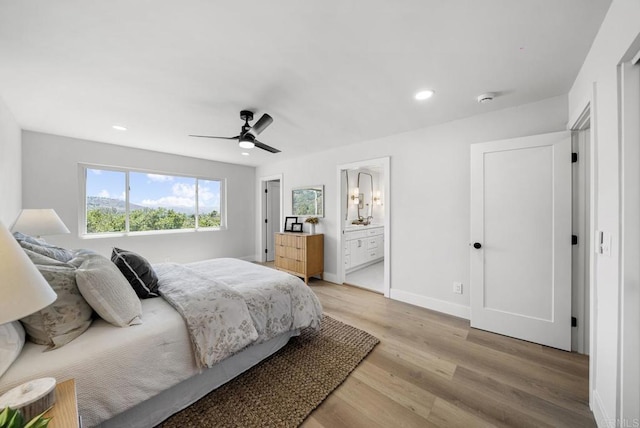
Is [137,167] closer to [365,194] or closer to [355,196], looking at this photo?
[355,196]

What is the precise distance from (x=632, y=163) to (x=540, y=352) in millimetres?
1900

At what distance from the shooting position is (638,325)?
1126 millimetres

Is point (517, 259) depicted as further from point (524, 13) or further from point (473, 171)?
point (524, 13)

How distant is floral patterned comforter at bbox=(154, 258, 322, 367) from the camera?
1.56 metres

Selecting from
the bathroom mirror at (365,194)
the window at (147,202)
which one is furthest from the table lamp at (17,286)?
the bathroom mirror at (365,194)

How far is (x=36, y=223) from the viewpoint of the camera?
233 cm

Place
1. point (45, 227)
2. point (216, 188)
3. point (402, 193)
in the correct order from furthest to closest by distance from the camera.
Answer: point (216, 188) → point (402, 193) → point (45, 227)

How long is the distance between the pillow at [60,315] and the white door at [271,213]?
15.0 feet

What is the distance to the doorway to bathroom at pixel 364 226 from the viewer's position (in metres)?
3.58

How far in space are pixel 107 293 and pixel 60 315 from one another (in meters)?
0.20

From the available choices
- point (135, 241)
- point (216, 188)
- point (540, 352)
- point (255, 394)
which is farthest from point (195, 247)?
point (540, 352)

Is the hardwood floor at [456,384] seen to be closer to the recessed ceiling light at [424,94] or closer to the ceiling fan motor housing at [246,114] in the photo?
the recessed ceiling light at [424,94]

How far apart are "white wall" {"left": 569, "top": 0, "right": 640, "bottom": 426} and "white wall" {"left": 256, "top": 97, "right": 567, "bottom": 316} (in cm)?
98

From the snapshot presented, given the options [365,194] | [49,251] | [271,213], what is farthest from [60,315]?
[365,194]
